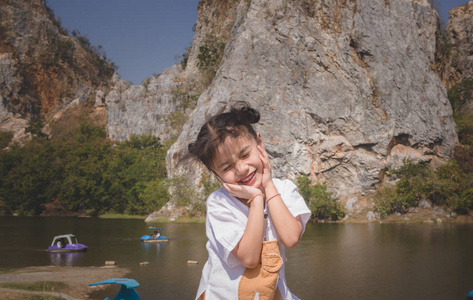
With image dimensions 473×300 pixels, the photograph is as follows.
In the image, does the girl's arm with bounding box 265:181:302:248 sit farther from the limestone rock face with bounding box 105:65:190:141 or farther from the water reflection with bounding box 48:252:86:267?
the limestone rock face with bounding box 105:65:190:141

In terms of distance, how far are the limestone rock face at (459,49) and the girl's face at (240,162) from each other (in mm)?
41797

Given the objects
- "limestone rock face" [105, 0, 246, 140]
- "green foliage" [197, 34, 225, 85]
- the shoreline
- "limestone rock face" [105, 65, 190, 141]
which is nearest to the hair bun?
the shoreline

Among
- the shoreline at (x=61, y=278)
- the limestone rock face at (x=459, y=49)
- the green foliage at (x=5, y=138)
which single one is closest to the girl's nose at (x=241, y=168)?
the shoreline at (x=61, y=278)

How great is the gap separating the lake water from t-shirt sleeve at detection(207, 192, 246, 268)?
6.33m

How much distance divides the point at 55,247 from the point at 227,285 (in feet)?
44.9

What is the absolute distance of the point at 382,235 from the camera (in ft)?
56.0

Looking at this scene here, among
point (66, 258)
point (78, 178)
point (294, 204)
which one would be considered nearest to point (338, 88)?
point (66, 258)

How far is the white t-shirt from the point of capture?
6.06ft

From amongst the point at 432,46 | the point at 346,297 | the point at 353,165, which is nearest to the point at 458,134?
the point at 432,46

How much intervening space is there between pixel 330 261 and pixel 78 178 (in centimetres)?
2937

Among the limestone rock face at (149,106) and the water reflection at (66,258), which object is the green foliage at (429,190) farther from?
the limestone rock face at (149,106)

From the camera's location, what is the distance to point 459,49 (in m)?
40.5

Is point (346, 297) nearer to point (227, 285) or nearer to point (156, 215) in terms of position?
point (227, 285)

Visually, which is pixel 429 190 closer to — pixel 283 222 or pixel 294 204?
pixel 294 204
